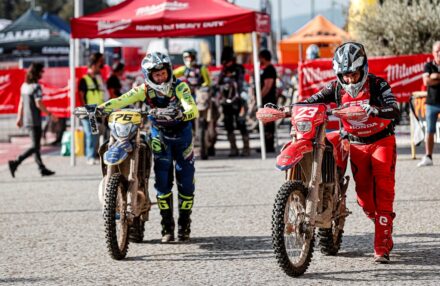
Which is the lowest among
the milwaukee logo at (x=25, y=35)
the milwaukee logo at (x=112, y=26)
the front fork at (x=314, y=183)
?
the front fork at (x=314, y=183)

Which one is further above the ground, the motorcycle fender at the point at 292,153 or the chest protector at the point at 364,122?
the chest protector at the point at 364,122

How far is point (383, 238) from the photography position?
320 inches

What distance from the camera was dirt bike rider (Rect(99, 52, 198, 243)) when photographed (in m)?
9.30

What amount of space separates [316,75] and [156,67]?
10578mm

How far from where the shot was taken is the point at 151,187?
14672 mm

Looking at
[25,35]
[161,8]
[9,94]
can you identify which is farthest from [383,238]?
[25,35]

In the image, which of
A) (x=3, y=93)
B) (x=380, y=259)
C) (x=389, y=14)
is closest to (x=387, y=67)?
(x=389, y=14)

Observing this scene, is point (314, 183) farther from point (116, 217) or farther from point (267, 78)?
point (267, 78)

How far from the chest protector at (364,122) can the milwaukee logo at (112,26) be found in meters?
10.6

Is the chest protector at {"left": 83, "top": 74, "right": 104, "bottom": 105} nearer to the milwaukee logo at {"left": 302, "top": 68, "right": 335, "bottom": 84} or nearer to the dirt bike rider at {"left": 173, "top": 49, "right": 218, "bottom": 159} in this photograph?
the dirt bike rider at {"left": 173, "top": 49, "right": 218, "bottom": 159}

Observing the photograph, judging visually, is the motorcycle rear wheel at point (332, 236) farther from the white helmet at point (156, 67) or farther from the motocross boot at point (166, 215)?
the white helmet at point (156, 67)

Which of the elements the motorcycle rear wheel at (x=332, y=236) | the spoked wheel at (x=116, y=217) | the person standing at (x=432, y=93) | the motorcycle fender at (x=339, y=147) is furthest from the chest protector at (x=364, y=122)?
the person standing at (x=432, y=93)

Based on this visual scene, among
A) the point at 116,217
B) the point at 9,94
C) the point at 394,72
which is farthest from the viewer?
the point at 9,94

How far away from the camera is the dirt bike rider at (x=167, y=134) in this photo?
9297 millimetres
